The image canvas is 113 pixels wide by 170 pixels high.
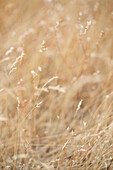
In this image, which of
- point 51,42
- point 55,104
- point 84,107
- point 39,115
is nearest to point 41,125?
point 39,115

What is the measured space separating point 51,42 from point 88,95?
2.50 ft

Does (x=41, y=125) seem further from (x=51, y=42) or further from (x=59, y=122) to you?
(x=51, y=42)

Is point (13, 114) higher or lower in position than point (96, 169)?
higher

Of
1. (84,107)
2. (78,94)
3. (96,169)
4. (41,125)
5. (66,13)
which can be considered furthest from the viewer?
(66,13)

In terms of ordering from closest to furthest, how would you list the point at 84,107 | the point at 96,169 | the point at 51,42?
the point at 96,169
the point at 84,107
the point at 51,42

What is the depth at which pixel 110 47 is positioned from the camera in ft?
6.40

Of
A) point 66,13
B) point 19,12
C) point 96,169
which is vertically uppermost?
point 19,12

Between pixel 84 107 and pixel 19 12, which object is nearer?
pixel 84 107

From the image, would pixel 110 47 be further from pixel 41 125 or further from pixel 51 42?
pixel 41 125

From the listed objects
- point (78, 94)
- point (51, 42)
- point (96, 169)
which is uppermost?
point (51, 42)

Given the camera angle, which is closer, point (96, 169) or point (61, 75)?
point (96, 169)

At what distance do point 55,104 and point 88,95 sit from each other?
1.16 feet

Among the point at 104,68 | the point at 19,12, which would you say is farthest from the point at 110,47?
the point at 19,12

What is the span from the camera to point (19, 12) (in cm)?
226
